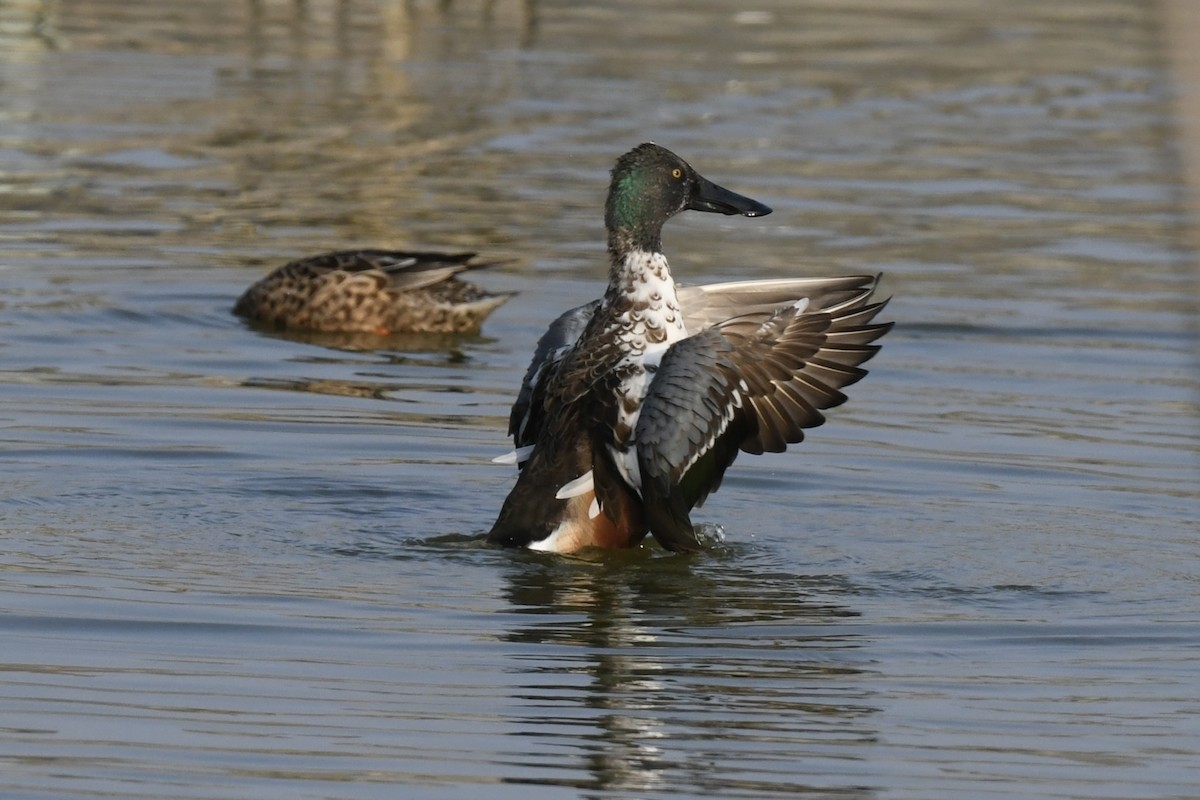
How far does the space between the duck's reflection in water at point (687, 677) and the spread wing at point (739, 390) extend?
347 mm

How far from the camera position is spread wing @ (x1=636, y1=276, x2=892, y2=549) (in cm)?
809

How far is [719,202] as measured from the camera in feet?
30.2

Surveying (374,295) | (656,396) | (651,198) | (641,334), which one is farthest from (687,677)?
(374,295)

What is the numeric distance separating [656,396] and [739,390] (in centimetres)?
36

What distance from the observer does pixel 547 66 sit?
24.8m

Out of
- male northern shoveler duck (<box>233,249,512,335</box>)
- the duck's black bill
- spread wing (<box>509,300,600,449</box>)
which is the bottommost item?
male northern shoveler duck (<box>233,249,512,335</box>)

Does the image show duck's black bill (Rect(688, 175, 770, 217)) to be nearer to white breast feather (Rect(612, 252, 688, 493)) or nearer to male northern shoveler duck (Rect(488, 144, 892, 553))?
male northern shoveler duck (Rect(488, 144, 892, 553))

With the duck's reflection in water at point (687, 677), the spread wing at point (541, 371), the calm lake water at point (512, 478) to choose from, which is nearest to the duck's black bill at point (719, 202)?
the spread wing at point (541, 371)

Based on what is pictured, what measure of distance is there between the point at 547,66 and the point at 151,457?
1558 centimetres

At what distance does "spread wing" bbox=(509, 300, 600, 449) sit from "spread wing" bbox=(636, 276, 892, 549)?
0.71 m

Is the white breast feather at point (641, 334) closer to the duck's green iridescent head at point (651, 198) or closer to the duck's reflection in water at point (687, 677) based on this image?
the duck's green iridescent head at point (651, 198)

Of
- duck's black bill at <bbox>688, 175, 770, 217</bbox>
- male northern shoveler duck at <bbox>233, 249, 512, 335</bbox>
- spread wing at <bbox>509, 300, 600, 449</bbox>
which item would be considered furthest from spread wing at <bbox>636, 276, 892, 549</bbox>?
male northern shoveler duck at <bbox>233, 249, 512, 335</bbox>

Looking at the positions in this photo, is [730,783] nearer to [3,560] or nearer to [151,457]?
[3,560]

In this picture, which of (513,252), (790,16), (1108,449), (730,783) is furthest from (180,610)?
(790,16)
